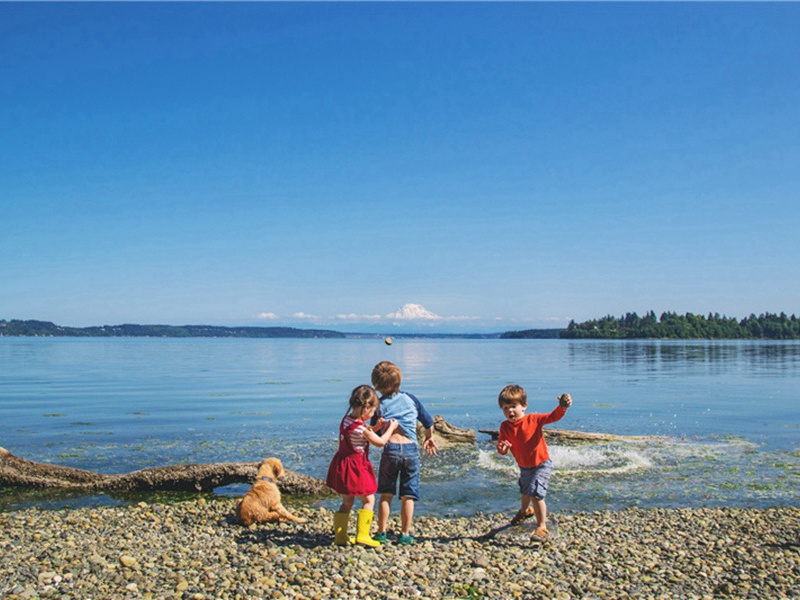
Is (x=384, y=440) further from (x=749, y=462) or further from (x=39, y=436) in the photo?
(x=39, y=436)

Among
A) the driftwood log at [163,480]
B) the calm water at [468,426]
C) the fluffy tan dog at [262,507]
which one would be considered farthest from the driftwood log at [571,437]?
the fluffy tan dog at [262,507]

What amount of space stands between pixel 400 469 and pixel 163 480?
23.4 feet

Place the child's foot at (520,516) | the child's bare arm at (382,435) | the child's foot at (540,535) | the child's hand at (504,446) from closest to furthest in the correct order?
1. the child's bare arm at (382,435)
2. the child's foot at (540,535)
3. the child's hand at (504,446)
4. the child's foot at (520,516)

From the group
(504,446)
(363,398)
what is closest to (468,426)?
(504,446)

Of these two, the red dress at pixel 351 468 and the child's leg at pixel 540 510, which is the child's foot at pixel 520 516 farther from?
the red dress at pixel 351 468

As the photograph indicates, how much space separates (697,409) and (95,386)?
1436 inches

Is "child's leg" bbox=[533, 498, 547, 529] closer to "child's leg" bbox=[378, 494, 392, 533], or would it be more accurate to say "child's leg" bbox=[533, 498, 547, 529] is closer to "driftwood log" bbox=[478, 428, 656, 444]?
"child's leg" bbox=[378, 494, 392, 533]

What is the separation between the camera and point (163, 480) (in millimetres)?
14055

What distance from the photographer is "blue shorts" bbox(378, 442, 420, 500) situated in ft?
30.8

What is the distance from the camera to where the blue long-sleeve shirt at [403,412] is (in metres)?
9.30

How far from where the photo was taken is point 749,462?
703 inches

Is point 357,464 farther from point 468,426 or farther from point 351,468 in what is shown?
point 468,426

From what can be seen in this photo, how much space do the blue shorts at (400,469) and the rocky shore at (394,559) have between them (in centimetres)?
82

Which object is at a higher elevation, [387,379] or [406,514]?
[387,379]
